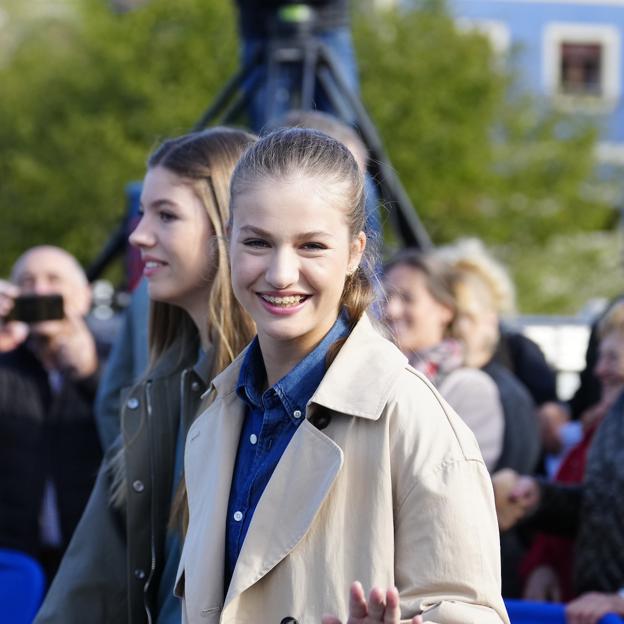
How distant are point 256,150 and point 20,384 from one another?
2.96m

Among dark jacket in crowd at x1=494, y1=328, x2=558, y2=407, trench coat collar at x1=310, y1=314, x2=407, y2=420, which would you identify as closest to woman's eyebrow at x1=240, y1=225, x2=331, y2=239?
trench coat collar at x1=310, y1=314, x2=407, y2=420

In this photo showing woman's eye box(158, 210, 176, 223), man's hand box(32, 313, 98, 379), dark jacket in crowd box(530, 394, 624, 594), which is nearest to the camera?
woman's eye box(158, 210, 176, 223)

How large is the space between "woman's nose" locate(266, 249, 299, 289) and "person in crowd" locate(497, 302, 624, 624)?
194 centimetres

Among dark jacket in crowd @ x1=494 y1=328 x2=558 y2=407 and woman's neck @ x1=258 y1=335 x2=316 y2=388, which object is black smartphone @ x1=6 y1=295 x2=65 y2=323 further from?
woman's neck @ x1=258 y1=335 x2=316 y2=388

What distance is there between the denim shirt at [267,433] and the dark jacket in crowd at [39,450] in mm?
2611

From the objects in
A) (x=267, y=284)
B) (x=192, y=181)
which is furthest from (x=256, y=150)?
(x=192, y=181)

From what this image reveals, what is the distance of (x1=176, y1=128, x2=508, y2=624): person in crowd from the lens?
1.96m

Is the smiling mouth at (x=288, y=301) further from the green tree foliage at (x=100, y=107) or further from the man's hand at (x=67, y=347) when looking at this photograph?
the green tree foliage at (x=100, y=107)

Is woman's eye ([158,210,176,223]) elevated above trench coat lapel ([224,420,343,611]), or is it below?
above

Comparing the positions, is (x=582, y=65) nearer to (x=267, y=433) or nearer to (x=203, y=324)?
(x=203, y=324)

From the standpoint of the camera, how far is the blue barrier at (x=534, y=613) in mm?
3215

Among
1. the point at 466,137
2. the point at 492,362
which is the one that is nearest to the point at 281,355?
the point at 492,362

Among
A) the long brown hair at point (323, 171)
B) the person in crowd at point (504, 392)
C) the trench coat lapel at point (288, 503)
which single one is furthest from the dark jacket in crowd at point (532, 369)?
the trench coat lapel at point (288, 503)

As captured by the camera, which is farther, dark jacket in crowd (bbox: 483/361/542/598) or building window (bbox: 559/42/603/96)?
building window (bbox: 559/42/603/96)
